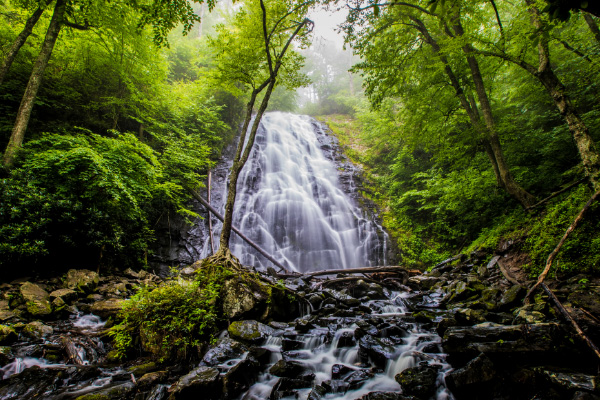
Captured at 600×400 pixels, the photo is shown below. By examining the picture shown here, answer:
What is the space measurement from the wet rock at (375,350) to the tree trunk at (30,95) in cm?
948

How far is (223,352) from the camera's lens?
3686 millimetres

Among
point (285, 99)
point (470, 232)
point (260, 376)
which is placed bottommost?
point (260, 376)

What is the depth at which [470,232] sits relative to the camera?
9453mm

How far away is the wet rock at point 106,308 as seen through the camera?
4.86 m

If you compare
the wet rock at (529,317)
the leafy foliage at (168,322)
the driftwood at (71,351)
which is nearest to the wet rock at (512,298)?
the wet rock at (529,317)

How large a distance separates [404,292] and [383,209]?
754 centimetres

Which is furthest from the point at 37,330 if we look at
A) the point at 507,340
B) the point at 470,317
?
the point at 470,317

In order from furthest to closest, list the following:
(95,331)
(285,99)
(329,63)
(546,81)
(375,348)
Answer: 1. (329,63)
2. (285,99)
3. (546,81)
4. (95,331)
5. (375,348)

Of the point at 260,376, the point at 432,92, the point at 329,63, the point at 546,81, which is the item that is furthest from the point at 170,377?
the point at 329,63

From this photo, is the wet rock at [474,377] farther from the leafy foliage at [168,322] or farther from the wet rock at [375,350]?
the leafy foliage at [168,322]

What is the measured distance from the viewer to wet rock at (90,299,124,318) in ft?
15.9

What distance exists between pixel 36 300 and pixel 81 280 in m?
1.20

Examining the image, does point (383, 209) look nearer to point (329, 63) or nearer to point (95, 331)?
point (95, 331)

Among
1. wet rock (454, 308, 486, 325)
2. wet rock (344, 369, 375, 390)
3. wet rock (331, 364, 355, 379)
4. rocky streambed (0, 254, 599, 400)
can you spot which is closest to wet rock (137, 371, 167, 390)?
rocky streambed (0, 254, 599, 400)
